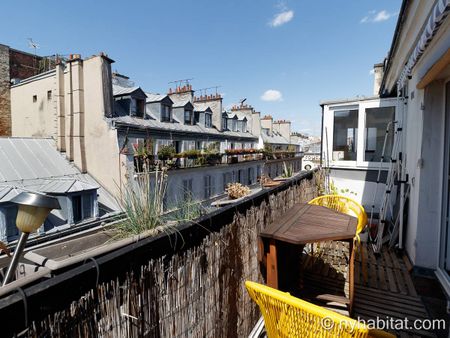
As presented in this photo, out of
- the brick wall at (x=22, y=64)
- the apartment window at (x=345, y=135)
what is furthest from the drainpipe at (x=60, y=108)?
the apartment window at (x=345, y=135)

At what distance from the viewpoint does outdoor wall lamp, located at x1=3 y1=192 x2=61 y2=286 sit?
972 mm

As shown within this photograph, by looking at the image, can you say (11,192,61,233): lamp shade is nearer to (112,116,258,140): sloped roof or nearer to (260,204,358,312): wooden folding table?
(260,204,358,312): wooden folding table

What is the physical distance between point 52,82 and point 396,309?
16.5 m

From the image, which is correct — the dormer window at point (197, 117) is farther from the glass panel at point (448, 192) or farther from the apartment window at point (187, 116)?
the glass panel at point (448, 192)

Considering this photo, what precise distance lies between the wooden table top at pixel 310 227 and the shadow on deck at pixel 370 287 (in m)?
0.75

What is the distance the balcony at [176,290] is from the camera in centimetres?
84

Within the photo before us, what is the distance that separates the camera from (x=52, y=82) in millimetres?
13461

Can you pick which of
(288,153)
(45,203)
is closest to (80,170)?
(45,203)

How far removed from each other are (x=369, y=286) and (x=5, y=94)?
20636 mm

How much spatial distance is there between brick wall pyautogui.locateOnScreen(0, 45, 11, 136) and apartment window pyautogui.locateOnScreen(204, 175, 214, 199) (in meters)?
12.6

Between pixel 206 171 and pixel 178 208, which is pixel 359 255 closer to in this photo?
pixel 178 208

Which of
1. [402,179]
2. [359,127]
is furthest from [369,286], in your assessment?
[359,127]

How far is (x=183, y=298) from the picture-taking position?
144 cm

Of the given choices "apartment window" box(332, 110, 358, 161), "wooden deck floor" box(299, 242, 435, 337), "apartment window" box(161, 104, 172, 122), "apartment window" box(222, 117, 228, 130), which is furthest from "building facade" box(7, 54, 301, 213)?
"wooden deck floor" box(299, 242, 435, 337)
